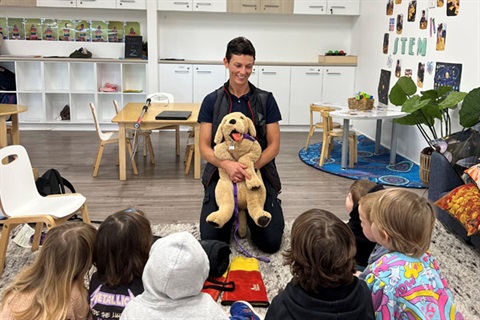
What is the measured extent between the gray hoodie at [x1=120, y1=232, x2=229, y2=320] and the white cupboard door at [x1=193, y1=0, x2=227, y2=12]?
611 centimetres

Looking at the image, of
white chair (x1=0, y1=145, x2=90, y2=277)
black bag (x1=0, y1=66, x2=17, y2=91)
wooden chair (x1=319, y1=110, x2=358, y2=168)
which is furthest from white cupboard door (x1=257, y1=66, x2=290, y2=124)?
white chair (x1=0, y1=145, x2=90, y2=277)

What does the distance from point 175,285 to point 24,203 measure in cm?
186

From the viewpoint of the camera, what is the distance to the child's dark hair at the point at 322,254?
4.99ft

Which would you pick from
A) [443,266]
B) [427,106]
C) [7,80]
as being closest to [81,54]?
[7,80]

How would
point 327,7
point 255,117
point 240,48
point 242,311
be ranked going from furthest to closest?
point 327,7
point 255,117
point 240,48
point 242,311

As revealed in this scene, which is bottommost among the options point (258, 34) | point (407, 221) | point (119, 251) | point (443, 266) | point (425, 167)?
point (443, 266)

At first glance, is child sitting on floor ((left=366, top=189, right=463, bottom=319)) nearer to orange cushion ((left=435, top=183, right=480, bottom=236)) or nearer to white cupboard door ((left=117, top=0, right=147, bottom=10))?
orange cushion ((left=435, top=183, right=480, bottom=236))

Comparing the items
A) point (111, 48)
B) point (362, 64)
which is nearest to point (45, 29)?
point (111, 48)

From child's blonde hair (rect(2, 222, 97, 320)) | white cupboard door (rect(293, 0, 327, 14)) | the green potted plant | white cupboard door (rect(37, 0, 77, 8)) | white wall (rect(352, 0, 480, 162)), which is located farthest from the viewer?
white cupboard door (rect(293, 0, 327, 14))

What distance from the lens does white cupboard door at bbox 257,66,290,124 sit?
284 inches

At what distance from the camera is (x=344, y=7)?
7234mm

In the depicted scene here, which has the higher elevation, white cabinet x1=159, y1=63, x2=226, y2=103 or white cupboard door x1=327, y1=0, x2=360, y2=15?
white cupboard door x1=327, y1=0, x2=360, y2=15

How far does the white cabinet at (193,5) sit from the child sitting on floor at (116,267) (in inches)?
226

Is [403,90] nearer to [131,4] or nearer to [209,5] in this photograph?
[209,5]
